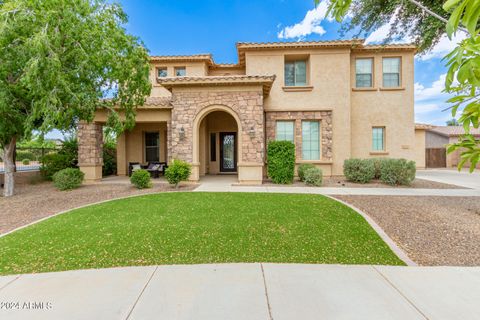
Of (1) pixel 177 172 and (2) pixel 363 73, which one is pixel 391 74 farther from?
(1) pixel 177 172

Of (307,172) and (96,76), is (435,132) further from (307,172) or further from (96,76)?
(96,76)

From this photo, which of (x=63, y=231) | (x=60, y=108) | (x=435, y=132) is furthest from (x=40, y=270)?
(x=435, y=132)

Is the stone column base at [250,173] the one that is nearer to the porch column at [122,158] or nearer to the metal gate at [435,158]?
the porch column at [122,158]

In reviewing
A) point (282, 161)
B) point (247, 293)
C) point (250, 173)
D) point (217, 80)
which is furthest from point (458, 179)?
point (247, 293)

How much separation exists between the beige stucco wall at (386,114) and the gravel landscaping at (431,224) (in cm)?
604

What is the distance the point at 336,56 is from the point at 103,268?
14.0 metres

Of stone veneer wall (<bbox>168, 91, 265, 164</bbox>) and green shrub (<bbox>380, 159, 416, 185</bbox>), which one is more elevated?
stone veneer wall (<bbox>168, 91, 265, 164</bbox>)

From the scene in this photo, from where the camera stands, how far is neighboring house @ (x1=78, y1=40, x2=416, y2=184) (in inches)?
427

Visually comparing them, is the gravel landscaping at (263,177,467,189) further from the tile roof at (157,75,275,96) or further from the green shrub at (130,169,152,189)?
the green shrub at (130,169,152,189)

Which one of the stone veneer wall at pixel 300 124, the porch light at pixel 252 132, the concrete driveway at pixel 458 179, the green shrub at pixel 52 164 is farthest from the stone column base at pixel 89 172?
the concrete driveway at pixel 458 179

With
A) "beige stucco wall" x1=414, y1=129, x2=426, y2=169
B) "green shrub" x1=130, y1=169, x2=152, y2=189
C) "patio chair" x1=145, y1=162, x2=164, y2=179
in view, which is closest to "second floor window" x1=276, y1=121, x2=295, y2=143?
"patio chair" x1=145, y1=162, x2=164, y2=179

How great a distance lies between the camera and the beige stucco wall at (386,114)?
1346 cm

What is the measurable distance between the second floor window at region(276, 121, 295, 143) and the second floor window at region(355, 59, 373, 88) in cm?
489

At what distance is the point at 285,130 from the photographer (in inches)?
510
